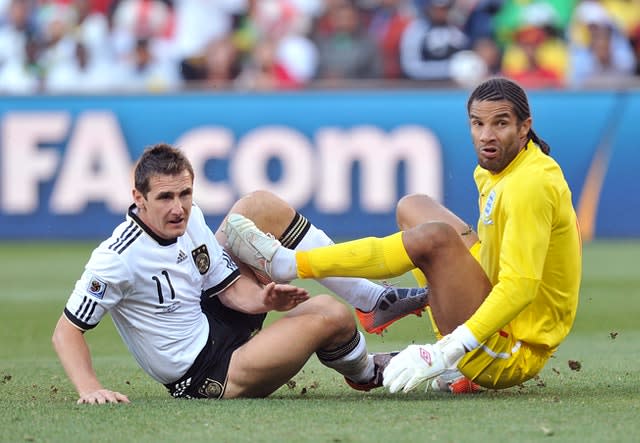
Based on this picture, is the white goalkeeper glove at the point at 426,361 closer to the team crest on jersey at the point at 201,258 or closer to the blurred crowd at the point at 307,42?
the team crest on jersey at the point at 201,258

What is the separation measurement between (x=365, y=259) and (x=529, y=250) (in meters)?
0.76

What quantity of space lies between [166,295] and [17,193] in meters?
9.71

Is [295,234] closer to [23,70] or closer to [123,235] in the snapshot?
[123,235]

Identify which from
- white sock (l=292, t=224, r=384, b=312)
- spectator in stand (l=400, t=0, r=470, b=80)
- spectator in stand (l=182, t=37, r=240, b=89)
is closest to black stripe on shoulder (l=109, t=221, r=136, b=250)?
white sock (l=292, t=224, r=384, b=312)

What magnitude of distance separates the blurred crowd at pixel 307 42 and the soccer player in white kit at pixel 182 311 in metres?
10.3

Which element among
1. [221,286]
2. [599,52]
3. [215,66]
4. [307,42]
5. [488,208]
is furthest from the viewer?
[307,42]

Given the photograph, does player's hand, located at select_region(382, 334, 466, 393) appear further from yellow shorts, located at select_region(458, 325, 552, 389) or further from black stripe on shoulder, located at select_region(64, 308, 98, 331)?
black stripe on shoulder, located at select_region(64, 308, 98, 331)

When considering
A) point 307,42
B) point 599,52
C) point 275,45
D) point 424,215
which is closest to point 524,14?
point 599,52

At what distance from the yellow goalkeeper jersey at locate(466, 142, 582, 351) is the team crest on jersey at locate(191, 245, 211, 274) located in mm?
1275

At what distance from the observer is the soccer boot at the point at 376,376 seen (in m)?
6.33

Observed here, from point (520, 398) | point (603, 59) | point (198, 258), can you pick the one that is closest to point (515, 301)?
point (520, 398)

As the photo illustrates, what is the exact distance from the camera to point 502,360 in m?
5.87

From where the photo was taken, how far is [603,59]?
16750 millimetres

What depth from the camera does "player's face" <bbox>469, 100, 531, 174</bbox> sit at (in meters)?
5.81
